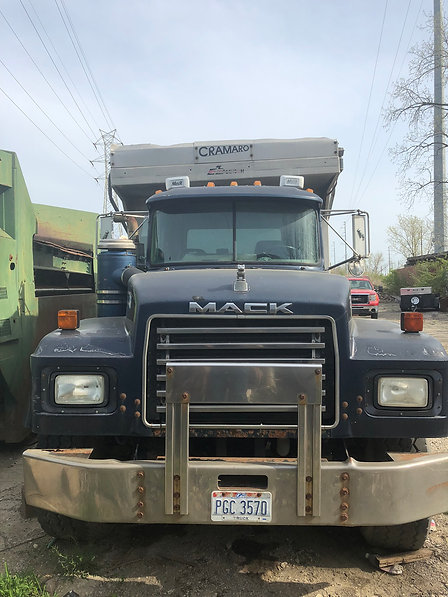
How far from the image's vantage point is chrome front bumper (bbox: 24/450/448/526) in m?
2.69

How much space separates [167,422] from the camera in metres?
2.75

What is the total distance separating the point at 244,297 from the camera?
3.02 m

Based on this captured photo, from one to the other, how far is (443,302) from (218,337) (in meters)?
21.5

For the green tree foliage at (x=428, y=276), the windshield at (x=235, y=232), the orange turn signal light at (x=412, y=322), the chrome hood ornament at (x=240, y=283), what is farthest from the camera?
the green tree foliage at (x=428, y=276)

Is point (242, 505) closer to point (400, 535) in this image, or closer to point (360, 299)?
point (400, 535)

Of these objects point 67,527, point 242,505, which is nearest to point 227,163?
point 67,527

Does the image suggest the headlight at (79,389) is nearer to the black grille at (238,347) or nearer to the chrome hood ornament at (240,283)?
the black grille at (238,347)

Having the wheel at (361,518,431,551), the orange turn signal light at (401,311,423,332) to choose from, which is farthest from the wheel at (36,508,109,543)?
the orange turn signal light at (401,311,423,332)

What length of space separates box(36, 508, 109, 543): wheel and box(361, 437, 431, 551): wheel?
1818 millimetres

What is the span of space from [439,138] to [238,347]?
28.1 metres

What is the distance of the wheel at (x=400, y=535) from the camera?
3.21m

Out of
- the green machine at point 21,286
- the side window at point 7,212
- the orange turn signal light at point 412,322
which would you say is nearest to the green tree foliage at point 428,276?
the green machine at point 21,286

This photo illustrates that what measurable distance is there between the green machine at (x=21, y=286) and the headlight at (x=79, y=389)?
1.72m

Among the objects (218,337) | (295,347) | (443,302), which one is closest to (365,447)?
(295,347)
